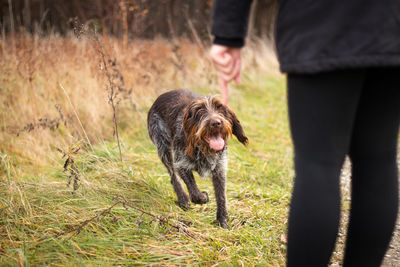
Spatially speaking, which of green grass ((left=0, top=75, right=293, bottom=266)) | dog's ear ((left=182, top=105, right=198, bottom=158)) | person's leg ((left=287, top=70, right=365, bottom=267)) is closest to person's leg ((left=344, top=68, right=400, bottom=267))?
person's leg ((left=287, top=70, right=365, bottom=267))

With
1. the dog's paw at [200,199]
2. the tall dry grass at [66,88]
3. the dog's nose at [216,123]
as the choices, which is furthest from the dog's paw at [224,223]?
the tall dry grass at [66,88]

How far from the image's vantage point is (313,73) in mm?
1176

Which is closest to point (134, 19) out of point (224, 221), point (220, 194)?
point (220, 194)

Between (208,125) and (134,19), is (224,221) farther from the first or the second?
(134,19)

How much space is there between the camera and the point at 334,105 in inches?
47.3

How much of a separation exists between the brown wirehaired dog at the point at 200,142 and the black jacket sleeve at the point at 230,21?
1.38m

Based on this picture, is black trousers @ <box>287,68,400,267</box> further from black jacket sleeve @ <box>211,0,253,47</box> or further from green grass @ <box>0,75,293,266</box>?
green grass @ <box>0,75,293,266</box>

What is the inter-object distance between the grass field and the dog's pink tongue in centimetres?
53

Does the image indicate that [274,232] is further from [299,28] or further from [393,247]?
[299,28]

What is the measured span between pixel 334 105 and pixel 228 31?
1.40ft

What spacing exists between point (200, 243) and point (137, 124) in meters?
3.05

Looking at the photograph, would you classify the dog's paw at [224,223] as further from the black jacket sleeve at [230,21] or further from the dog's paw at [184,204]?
the black jacket sleeve at [230,21]

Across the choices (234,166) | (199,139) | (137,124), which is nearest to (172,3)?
(137,124)

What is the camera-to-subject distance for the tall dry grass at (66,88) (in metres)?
3.94
